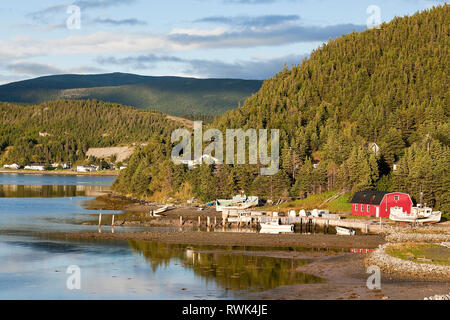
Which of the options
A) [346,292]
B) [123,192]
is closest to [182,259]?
[346,292]

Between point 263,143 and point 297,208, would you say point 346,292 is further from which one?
point 263,143

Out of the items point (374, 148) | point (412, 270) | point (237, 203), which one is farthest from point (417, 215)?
point (374, 148)

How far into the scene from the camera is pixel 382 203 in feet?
318

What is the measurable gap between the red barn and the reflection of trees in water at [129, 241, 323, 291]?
36708 millimetres

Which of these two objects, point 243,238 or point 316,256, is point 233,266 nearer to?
point 316,256

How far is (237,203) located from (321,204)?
16.0m

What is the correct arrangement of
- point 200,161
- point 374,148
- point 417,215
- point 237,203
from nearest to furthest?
1. point 417,215
2. point 237,203
3. point 374,148
4. point 200,161

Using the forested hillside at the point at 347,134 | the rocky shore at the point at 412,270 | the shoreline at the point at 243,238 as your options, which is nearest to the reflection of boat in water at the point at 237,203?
the forested hillside at the point at 347,134

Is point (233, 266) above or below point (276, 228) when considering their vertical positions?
below

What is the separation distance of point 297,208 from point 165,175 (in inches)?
1643

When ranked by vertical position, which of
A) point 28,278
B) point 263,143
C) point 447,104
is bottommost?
point 28,278

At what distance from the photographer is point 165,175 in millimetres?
143500

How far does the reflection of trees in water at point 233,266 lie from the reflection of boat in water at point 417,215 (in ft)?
107

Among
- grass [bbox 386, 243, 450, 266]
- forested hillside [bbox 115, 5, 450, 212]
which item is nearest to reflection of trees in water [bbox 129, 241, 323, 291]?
grass [bbox 386, 243, 450, 266]
